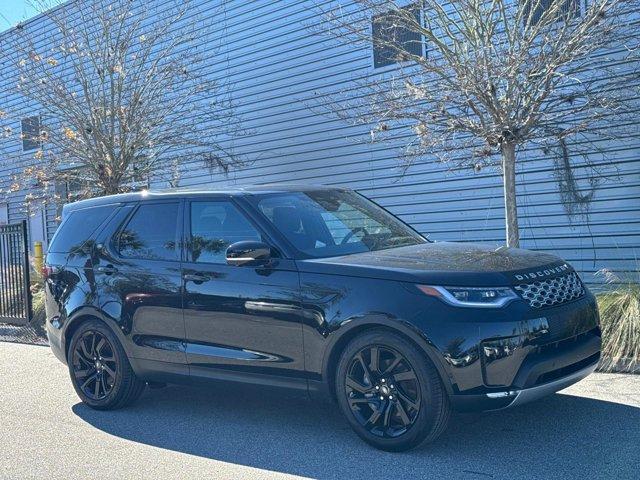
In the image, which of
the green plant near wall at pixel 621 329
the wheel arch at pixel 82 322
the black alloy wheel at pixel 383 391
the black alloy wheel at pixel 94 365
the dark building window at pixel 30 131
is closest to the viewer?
the black alloy wheel at pixel 383 391

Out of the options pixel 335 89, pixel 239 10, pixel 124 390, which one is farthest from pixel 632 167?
pixel 239 10

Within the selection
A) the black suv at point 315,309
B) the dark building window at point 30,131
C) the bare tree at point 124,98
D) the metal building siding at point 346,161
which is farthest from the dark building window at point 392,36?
the dark building window at point 30,131

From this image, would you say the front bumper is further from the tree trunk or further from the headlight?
the tree trunk

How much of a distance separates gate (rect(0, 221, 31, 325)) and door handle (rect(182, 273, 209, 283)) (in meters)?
6.86

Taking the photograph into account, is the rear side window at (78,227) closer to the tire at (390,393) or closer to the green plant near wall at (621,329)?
the tire at (390,393)

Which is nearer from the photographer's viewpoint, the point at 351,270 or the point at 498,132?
the point at 351,270

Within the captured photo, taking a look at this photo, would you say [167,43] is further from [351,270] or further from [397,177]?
[351,270]

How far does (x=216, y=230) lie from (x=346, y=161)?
7.66 m

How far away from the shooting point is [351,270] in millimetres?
4777

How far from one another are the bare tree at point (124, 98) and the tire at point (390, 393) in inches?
348

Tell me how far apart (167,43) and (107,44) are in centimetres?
245

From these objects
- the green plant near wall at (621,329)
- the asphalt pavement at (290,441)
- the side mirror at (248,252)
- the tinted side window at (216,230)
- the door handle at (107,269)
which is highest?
the tinted side window at (216,230)

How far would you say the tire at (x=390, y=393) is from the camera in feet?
14.6

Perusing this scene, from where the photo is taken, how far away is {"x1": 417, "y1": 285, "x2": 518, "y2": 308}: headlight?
441 cm
